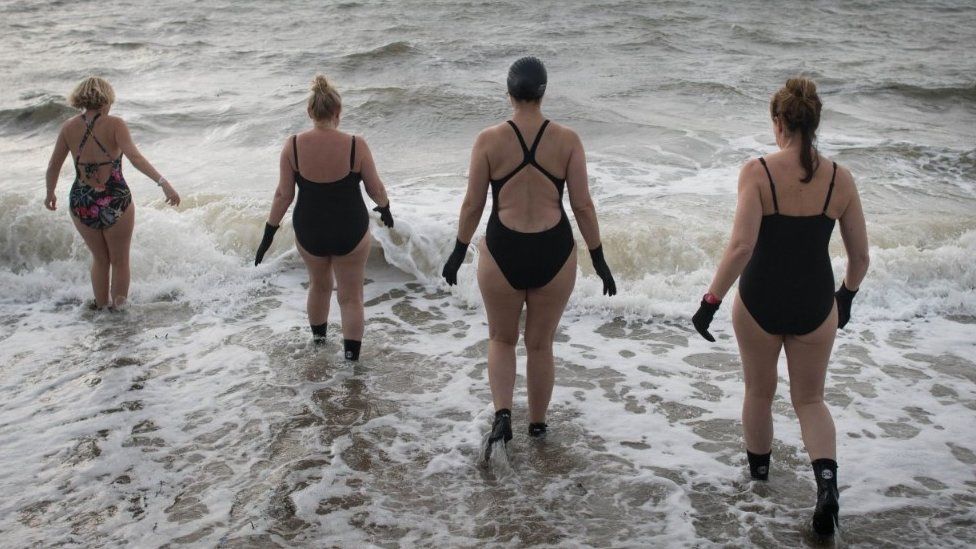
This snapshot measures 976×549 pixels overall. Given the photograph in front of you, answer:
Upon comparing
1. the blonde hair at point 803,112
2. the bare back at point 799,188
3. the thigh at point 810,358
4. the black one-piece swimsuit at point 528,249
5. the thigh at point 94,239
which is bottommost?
the thigh at point 94,239

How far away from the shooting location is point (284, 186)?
579cm

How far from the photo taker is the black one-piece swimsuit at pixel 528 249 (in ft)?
15.0

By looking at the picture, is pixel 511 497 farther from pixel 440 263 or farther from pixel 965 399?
pixel 440 263

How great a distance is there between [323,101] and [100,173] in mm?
2296

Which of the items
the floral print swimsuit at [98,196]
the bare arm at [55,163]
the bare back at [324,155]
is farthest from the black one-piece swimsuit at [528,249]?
the bare arm at [55,163]

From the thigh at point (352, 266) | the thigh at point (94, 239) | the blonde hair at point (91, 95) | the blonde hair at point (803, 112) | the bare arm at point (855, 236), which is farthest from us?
the thigh at point (94, 239)

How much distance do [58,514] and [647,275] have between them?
5502 millimetres

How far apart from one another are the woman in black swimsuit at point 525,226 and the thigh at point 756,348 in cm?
82

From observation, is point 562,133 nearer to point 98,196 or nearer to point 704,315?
point 704,315

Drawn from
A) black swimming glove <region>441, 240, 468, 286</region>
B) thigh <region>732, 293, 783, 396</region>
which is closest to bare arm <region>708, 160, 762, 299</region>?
thigh <region>732, 293, 783, 396</region>

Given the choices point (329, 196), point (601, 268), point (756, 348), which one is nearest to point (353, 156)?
point (329, 196)

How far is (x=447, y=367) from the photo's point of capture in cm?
637

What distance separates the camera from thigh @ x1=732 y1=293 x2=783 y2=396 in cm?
A: 414

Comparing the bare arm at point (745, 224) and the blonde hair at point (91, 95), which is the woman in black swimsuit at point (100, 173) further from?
the bare arm at point (745, 224)
